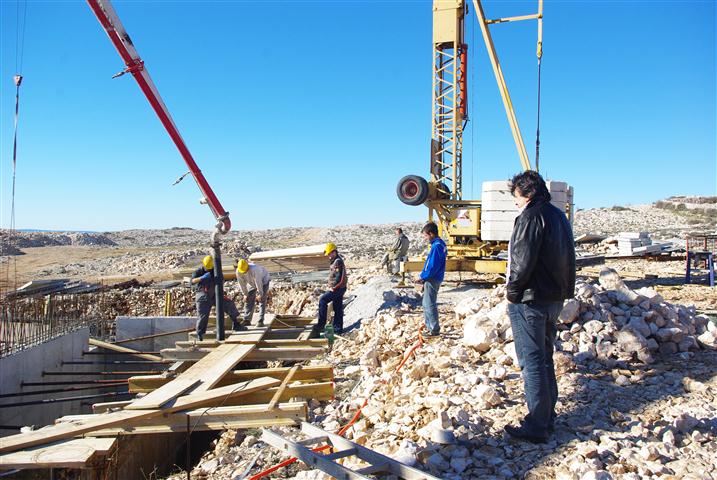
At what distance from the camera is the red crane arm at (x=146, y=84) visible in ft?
24.2

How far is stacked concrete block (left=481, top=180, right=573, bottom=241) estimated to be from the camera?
10438mm

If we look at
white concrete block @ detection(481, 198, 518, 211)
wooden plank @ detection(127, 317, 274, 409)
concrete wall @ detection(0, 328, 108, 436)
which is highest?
white concrete block @ detection(481, 198, 518, 211)

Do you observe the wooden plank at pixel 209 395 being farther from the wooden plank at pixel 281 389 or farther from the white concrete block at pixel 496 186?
the white concrete block at pixel 496 186

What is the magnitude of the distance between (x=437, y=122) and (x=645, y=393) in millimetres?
9439

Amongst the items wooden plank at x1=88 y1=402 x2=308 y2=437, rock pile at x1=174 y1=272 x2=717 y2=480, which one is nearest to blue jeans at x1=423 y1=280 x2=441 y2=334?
rock pile at x1=174 y1=272 x2=717 y2=480

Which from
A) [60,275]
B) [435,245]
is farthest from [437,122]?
[60,275]

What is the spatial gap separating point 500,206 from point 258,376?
6413mm

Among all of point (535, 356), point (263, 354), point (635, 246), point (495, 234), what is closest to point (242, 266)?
point (263, 354)

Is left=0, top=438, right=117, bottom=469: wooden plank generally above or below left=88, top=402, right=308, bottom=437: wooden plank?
below

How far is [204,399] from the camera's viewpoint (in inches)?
194

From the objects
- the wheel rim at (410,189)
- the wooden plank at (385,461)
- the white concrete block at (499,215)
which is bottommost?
the wooden plank at (385,461)

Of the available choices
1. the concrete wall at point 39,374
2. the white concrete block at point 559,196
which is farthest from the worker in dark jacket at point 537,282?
the concrete wall at point 39,374

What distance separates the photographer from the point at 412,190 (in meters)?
11.6

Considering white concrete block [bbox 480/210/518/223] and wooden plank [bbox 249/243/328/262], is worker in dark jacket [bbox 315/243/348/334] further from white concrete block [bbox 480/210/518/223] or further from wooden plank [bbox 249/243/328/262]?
wooden plank [bbox 249/243/328/262]
